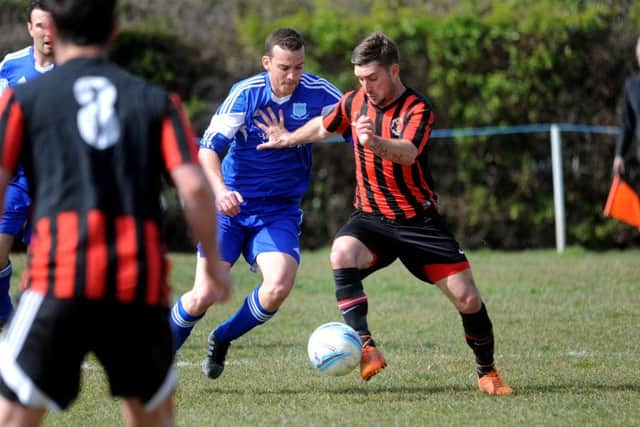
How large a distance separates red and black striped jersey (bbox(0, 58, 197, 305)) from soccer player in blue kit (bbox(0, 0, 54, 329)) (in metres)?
3.47

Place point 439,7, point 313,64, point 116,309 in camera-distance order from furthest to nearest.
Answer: point 439,7 < point 313,64 < point 116,309

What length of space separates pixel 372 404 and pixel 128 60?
35.0ft

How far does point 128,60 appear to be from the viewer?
15.3m

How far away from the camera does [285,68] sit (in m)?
6.32

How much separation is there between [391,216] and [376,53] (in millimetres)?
939

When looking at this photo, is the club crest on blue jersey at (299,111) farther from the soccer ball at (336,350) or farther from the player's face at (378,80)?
the soccer ball at (336,350)

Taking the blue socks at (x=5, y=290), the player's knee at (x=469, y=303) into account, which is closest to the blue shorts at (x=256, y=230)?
the player's knee at (x=469, y=303)

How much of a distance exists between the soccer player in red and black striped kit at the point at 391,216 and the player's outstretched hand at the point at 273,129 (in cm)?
15

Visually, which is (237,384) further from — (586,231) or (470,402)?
(586,231)

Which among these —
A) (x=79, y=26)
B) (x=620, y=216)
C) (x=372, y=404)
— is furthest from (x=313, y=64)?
(x=79, y=26)

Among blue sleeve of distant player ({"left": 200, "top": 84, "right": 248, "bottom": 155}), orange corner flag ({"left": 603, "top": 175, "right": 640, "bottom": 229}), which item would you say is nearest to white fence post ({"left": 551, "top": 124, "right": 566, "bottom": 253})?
orange corner flag ({"left": 603, "top": 175, "right": 640, "bottom": 229})

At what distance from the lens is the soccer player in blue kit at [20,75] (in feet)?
22.2

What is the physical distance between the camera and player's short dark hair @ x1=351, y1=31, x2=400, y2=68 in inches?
228

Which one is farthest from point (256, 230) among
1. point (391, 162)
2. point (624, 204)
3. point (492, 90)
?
point (492, 90)
